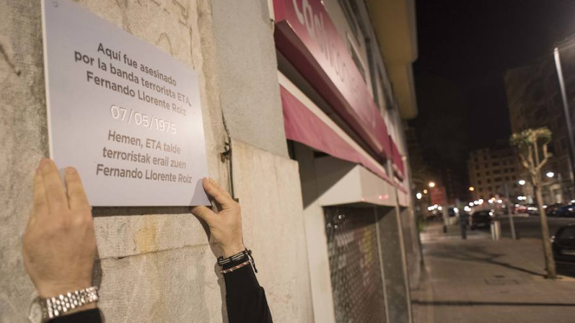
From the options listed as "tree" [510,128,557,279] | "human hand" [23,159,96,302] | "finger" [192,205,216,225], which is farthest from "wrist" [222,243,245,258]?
"tree" [510,128,557,279]

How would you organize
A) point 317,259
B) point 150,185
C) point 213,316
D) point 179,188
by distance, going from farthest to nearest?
point 317,259
point 213,316
point 179,188
point 150,185

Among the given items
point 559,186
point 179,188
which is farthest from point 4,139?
point 559,186

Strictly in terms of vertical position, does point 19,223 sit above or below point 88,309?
above

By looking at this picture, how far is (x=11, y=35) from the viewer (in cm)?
107

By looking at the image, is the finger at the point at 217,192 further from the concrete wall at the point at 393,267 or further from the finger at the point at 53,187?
the concrete wall at the point at 393,267

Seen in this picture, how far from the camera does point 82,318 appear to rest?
93 cm

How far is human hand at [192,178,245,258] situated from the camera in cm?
165

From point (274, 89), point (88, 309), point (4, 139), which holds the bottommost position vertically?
point (88, 309)

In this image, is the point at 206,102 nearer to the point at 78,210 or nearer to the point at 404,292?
the point at 78,210

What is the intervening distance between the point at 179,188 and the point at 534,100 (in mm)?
66965

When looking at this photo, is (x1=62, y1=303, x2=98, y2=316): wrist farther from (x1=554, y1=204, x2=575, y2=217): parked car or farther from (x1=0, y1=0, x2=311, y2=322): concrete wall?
(x1=554, y1=204, x2=575, y2=217): parked car

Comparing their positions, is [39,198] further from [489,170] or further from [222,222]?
[489,170]

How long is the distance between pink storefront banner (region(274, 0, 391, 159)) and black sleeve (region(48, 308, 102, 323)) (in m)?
2.16

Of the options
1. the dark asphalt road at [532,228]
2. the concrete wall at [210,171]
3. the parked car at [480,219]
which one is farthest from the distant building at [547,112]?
the concrete wall at [210,171]
